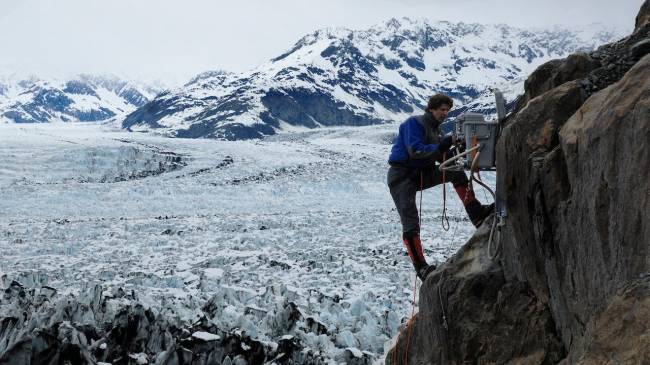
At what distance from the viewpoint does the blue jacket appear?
5074 mm

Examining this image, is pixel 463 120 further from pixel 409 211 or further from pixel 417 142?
pixel 409 211

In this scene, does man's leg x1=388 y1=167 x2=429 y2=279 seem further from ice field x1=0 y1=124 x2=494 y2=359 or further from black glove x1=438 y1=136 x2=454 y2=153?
ice field x1=0 y1=124 x2=494 y2=359

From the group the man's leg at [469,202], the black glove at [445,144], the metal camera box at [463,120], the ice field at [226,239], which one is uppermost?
the metal camera box at [463,120]

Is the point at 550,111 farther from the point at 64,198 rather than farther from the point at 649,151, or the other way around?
the point at 64,198

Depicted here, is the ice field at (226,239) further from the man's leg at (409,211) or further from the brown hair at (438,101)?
the brown hair at (438,101)

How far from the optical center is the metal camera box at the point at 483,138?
444cm

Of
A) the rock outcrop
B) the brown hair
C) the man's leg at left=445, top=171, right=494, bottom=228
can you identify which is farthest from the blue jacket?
the rock outcrop

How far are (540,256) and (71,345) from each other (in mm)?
4613

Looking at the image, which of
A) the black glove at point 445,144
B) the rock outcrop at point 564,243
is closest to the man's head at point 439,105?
the black glove at point 445,144

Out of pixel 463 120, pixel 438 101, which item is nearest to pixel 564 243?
pixel 463 120

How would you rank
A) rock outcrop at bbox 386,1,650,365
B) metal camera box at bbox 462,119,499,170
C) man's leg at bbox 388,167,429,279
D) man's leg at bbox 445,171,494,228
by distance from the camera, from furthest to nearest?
man's leg at bbox 388,167,429,279 → man's leg at bbox 445,171,494,228 → metal camera box at bbox 462,119,499,170 → rock outcrop at bbox 386,1,650,365

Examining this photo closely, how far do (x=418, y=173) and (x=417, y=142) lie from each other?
42 centimetres

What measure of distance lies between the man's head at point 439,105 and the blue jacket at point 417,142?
61 millimetres

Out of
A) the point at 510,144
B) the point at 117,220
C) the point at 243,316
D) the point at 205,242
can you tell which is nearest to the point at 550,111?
the point at 510,144
